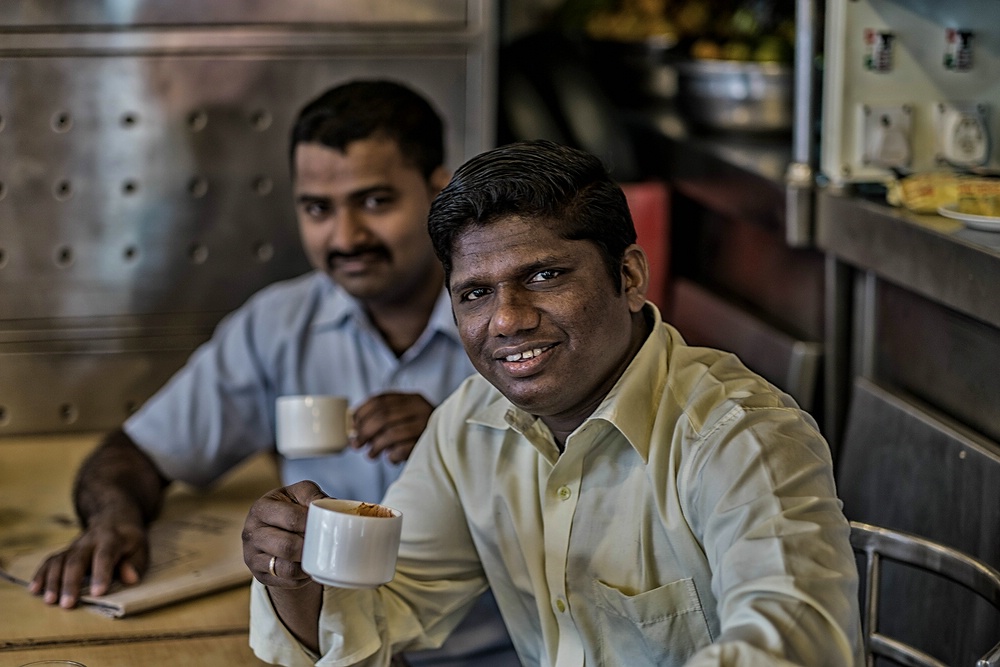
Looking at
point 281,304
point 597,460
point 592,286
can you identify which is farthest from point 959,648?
point 281,304

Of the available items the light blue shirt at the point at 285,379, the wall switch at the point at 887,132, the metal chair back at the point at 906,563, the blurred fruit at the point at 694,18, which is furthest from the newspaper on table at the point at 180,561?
the blurred fruit at the point at 694,18

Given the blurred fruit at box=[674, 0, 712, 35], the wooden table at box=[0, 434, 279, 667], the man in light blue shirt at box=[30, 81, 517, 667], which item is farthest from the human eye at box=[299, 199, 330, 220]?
the blurred fruit at box=[674, 0, 712, 35]

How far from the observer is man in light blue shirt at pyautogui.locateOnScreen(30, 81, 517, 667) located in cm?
202

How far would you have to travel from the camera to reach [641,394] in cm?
132

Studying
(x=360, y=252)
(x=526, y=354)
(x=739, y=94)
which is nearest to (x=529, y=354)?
(x=526, y=354)

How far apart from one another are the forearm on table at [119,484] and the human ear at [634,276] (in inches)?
34.6

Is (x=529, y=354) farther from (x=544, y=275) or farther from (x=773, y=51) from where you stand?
(x=773, y=51)

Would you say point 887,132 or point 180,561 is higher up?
point 887,132

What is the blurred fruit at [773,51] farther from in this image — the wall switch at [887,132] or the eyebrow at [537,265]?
the eyebrow at [537,265]

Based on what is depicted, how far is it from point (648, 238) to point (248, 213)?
869 millimetres

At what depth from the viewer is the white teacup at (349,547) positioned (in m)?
1.17

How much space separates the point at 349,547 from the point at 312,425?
62 cm

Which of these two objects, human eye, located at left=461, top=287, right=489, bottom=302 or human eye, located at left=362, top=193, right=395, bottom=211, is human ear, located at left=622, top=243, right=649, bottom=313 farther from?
human eye, located at left=362, top=193, right=395, bottom=211

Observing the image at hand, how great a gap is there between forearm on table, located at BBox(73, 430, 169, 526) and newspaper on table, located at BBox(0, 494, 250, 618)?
1.5 inches
